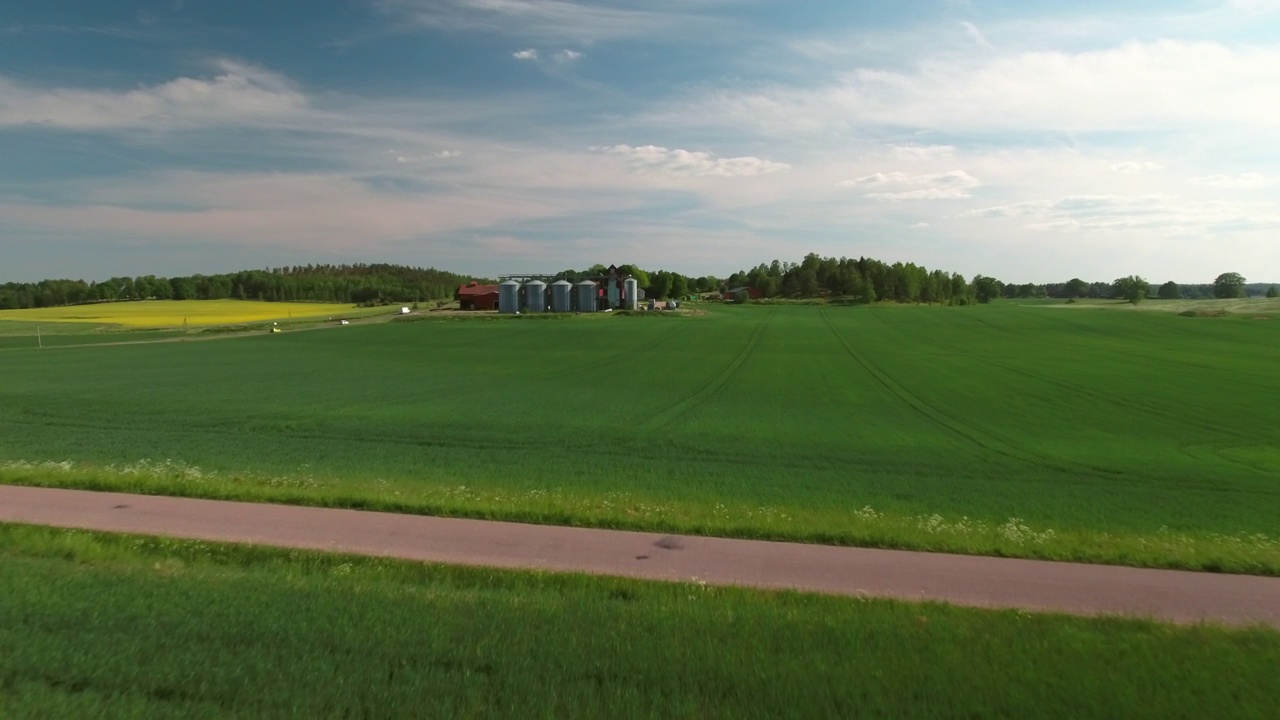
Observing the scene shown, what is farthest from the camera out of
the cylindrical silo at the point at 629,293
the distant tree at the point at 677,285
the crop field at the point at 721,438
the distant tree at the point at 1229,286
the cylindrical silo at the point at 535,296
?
the distant tree at the point at 677,285

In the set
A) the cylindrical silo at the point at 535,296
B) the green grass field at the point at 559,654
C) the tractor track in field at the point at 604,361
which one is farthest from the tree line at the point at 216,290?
the green grass field at the point at 559,654

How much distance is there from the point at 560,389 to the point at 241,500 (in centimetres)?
2704

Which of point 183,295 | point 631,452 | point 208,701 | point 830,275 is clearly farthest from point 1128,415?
point 183,295

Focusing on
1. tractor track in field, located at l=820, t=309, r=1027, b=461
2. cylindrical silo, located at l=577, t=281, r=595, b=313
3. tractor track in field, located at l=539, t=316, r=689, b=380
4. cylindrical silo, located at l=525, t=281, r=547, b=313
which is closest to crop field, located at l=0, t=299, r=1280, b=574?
tractor track in field, located at l=820, t=309, r=1027, b=461

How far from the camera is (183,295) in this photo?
144 metres

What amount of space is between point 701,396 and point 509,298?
81103 mm

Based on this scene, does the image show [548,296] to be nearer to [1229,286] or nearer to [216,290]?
[216,290]

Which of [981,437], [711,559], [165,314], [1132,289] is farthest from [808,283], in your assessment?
[711,559]

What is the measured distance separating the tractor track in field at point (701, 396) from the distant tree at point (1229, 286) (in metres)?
133

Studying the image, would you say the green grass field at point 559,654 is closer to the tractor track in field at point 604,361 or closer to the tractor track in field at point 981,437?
the tractor track in field at point 981,437

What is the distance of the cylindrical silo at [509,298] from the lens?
375ft

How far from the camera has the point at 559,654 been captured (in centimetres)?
618

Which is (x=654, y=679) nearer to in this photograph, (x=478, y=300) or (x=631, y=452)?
(x=631, y=452)

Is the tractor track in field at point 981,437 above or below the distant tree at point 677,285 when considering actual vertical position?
below
